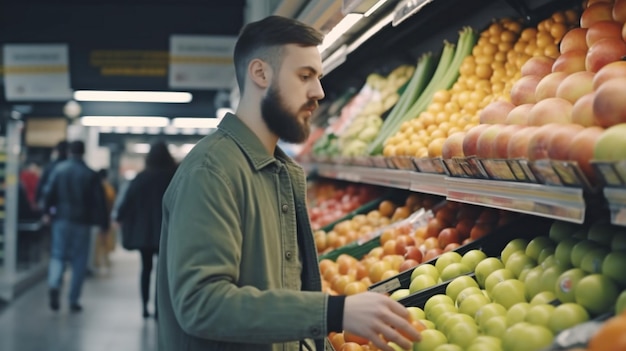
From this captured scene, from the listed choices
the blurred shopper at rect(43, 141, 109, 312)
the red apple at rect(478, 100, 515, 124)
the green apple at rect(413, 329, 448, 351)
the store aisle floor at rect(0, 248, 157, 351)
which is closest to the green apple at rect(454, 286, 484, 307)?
the green apple at rect(413, 329, 448, 351)

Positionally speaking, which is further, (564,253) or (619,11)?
(619,11)

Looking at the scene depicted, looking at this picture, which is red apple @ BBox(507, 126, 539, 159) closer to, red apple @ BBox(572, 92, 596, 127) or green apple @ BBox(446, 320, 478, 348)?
red apple @ BBox(572, 92, 596, 127)

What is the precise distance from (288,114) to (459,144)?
648 millimetres

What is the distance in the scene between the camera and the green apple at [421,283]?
239 centimetres

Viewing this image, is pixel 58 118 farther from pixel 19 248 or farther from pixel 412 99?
pixel 412 99

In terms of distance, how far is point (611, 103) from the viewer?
152 centimetres

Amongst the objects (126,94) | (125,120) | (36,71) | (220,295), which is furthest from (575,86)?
(125,120)

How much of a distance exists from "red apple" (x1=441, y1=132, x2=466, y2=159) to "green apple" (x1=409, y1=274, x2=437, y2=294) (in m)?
0.41

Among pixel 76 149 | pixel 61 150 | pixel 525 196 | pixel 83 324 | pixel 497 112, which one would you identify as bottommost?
pixel 83 324

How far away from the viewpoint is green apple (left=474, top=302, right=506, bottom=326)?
185cm

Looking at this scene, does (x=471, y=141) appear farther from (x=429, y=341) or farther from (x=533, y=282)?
(x=429, y=341)

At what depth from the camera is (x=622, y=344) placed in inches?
42.6

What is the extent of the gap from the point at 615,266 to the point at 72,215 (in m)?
7.96

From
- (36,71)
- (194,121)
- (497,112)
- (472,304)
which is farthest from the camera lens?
(194,121)
